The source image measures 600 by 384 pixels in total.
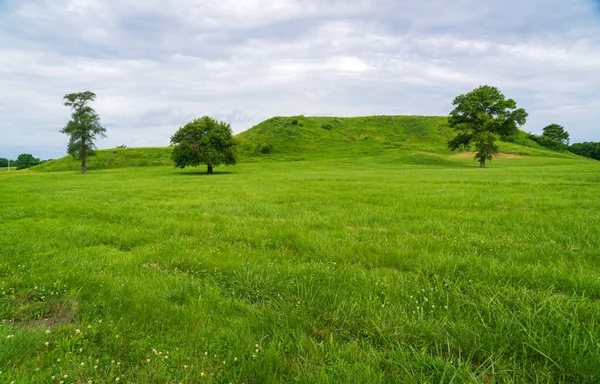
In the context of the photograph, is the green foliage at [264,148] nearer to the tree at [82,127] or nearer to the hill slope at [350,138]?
the hill slope at [350,138]

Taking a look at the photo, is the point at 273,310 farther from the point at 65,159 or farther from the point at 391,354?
the point at 65,159

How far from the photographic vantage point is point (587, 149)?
123312mm

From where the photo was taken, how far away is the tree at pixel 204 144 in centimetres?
5075

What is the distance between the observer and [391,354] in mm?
2881

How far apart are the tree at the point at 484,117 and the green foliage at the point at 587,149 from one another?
98095 millimetres

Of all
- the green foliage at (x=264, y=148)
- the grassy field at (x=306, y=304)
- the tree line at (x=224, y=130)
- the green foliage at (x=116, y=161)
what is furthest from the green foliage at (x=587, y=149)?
the grassy field at (x=306, y=304)

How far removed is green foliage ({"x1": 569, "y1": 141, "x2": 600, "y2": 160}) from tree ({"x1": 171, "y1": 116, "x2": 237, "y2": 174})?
14525 centimetres

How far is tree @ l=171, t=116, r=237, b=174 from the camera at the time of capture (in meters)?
50.8

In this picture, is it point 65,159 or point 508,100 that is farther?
point 65,159

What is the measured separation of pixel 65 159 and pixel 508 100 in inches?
3948

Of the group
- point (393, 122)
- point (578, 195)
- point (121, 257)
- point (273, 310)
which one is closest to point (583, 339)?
point (273, 310)

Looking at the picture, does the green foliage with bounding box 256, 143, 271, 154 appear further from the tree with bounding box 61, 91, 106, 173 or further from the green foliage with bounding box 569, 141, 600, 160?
the green foliage with bounding box 569, 141, 600, 160

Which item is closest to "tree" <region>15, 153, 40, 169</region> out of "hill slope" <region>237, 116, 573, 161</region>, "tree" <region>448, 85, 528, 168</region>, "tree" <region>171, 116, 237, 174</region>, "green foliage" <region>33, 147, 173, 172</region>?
"green foliage" <region>33, 147, 173, 172</region>

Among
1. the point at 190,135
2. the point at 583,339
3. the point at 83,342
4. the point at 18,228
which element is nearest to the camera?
the point at 583,339
